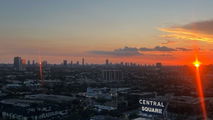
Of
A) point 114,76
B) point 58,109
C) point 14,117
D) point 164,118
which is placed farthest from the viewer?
point 114,76

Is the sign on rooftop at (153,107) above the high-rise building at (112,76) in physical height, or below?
above

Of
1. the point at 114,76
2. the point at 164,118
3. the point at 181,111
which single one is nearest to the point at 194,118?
the point at 181,111

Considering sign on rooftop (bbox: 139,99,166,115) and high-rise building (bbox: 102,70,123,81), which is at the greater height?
sign on rooftop (bbox: 139,99,166,115)

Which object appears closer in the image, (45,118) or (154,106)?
(154,106)

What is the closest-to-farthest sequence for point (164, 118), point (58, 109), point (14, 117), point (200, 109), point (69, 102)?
1. point (164, 118)
2. point (14, 117)
3. point (58, 109)
4. point (200, 109)
5. point (69, 102)

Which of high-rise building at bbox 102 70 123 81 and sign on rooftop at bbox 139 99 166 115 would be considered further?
high-rise building at bbox 102 70 123 81

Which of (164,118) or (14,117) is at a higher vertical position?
(164,118)

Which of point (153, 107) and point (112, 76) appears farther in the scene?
point (112, 76)

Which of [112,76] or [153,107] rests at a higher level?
[153,107]

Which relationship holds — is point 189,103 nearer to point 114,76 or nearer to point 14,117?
point 14,117

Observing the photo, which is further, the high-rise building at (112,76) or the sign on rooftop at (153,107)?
the high-rise building at (112,76)
